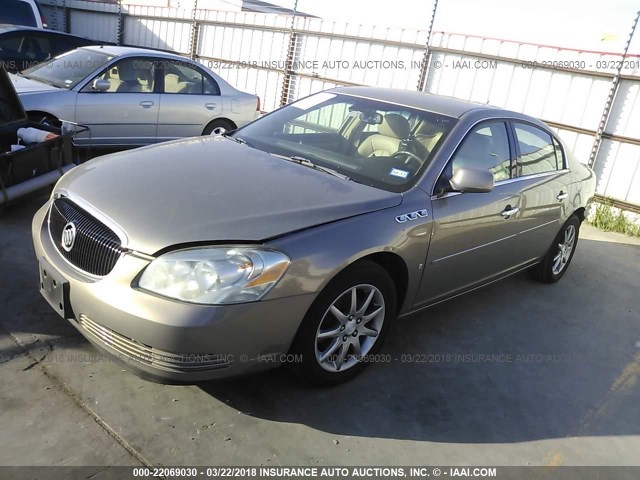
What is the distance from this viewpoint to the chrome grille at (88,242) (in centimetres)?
254

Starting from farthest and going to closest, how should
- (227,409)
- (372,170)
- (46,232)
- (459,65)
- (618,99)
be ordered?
(459,65) → (618,99) → (372,170) → (46,232) → (227,409)

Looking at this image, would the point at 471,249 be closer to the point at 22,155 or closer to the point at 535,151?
the point at 535,151

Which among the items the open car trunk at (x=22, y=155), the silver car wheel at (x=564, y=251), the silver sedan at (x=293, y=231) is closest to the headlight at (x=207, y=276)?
the silver sedan at (x=293, y=231)

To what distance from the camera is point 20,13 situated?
35.1 feet

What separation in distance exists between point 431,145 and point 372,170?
424 mm

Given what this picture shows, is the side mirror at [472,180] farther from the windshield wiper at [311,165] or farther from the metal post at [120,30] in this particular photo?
the metal post at [120,30]

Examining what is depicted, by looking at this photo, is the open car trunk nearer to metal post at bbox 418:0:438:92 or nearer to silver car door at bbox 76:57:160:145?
silver car door at bbox 76:57:160:145

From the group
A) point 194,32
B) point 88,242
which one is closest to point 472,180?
point 88,242

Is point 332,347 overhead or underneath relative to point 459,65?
underneath

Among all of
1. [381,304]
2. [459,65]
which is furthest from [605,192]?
[381,304]

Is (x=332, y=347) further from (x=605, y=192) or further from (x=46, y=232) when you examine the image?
(x=605, y=192)

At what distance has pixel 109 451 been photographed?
241 centimetres

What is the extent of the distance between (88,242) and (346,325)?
1376mm

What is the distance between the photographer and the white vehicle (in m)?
10.5
